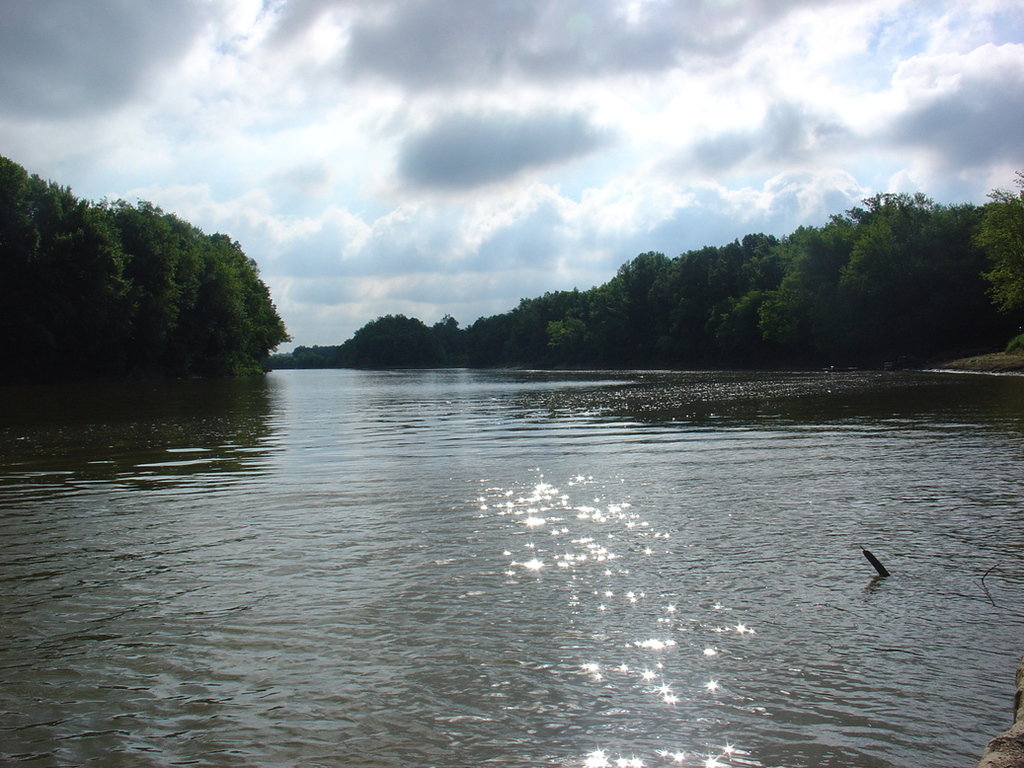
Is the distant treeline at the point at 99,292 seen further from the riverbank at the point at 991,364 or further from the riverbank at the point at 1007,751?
the riverbank at the point at 1007,751

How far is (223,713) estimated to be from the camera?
497 cm

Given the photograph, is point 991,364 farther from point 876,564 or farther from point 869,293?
point 876,564

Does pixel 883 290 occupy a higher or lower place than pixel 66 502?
higher

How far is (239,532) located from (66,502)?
4.09 m

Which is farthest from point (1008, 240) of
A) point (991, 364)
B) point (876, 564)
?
point (876, 564)

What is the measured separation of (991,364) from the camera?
61531mm

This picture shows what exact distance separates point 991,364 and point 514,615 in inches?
→ 2602

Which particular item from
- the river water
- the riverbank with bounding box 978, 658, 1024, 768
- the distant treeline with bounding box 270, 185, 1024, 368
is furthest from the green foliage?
the riverbank with bounding box 978, 658, 1024, 768

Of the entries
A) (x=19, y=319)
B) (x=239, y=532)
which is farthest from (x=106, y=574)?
(x=19, y=319)

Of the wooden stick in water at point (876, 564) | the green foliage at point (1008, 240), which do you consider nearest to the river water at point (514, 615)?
the wooden stick in water at point (876, 564)

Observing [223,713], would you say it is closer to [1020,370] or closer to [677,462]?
[677,462]

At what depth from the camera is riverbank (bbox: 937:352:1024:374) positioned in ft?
188

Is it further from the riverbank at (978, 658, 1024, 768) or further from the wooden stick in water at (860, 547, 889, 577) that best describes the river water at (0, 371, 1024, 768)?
the riverbank at (978, 658, 1024, 768)

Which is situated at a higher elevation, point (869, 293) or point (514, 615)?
point (869, 293)
